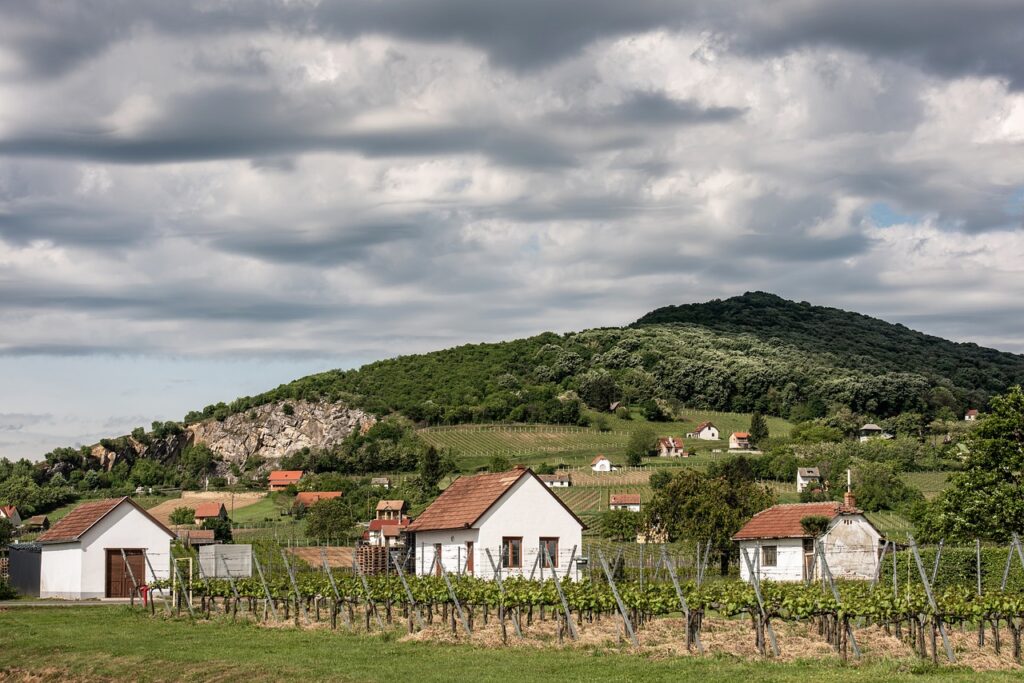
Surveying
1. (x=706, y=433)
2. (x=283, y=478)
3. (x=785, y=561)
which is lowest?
(x=785, y=561)

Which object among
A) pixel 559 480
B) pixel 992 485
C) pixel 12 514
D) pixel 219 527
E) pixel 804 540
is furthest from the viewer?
pixel 559 480

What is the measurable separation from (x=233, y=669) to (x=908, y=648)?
43.8 ft

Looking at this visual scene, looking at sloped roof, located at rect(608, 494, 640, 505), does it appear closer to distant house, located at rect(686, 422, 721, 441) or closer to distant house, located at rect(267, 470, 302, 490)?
→ distant house, located at rect(267, 470, 302, 490)

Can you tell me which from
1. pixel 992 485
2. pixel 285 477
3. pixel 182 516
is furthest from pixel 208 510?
pixel 992 485

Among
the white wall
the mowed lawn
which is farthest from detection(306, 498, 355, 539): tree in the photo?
the mowed lawn

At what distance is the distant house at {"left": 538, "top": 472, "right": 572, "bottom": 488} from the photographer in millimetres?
121119

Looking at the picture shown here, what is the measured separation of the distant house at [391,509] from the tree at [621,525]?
82.6ft

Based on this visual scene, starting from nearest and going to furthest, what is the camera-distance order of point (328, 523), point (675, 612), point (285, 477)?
point (675, 612), point (328, 523), point (285, 477)

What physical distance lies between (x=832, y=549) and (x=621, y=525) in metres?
26.3

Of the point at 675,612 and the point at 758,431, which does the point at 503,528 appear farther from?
the point at 758,431

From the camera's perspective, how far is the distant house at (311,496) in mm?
119312

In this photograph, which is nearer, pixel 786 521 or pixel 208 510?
pixel 786 521

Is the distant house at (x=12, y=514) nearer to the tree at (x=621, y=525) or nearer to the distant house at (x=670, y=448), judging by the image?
the tree at (x=621, y=525)

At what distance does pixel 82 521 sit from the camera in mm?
48125
